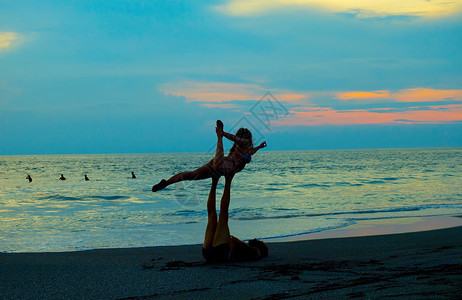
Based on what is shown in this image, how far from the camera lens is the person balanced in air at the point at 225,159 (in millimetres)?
7785

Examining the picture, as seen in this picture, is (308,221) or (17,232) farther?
(308,221)

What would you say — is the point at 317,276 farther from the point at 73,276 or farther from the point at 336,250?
the point at 73,276

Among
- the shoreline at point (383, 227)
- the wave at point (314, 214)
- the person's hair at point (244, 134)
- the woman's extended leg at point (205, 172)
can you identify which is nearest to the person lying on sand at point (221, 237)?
the woman's extended leg at point (205, 172)

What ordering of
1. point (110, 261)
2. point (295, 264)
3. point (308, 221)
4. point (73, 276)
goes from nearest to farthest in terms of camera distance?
point (73, 276), point (295, 264), point (110, 261), point (308, 221)

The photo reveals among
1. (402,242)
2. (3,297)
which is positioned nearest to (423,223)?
(402,242)

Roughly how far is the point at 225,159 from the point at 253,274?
6.66 ft

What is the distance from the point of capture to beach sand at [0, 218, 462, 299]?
596 centimetres

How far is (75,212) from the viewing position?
21.0 m

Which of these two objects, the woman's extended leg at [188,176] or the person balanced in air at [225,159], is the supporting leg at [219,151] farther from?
the woman's extended leg at [188,176]

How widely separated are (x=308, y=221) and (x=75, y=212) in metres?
11.0

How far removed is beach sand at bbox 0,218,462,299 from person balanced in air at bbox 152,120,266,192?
1.59 m

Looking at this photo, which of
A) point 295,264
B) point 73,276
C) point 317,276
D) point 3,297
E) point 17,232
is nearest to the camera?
point 3,297

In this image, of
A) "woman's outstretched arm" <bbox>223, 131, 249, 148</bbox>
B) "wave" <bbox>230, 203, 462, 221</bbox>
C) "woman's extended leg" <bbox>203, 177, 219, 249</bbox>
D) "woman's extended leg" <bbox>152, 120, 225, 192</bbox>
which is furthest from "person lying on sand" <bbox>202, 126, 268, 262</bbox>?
"wave" <bbox>230, 203, 462, 221</bbox>

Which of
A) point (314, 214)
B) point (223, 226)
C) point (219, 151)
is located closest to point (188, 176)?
point (219, 151)
